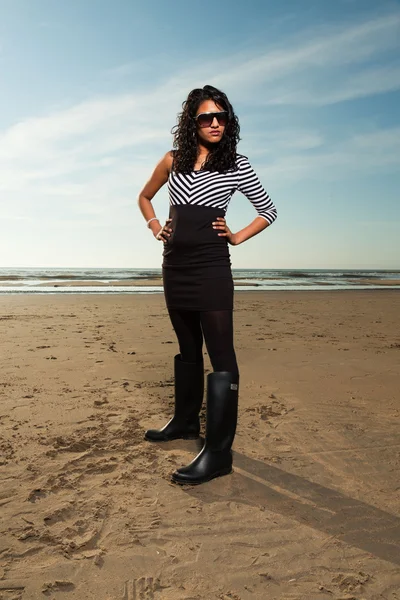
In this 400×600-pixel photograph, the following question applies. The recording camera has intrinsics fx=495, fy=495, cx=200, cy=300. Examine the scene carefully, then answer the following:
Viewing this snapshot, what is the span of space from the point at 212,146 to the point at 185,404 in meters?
1.70

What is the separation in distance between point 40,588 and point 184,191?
206cm

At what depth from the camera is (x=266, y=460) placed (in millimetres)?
3104

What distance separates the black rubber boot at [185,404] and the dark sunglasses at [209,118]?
151 cm

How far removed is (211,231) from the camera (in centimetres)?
287

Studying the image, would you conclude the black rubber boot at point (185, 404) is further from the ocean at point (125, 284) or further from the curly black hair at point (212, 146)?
the ocean at point (125, 284)

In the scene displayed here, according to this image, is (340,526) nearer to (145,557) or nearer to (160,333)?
(145,557)

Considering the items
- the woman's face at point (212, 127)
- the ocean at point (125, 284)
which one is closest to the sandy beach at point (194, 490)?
the woman's face at point (212, 127)

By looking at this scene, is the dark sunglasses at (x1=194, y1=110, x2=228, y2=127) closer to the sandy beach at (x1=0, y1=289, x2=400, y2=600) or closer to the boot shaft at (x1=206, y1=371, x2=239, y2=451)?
the boot shaft at (x1=206, y1=371, x2=239, y2=451)

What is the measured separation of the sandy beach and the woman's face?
196cm

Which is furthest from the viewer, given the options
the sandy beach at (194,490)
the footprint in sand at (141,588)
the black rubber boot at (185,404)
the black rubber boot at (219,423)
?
the black rubber boot at (185,404)

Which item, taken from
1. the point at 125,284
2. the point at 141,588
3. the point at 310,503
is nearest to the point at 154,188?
the point at 310,503

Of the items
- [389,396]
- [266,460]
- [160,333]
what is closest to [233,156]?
[266,460]

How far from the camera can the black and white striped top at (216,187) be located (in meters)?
2.85

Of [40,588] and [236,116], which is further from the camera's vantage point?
[236,116]
